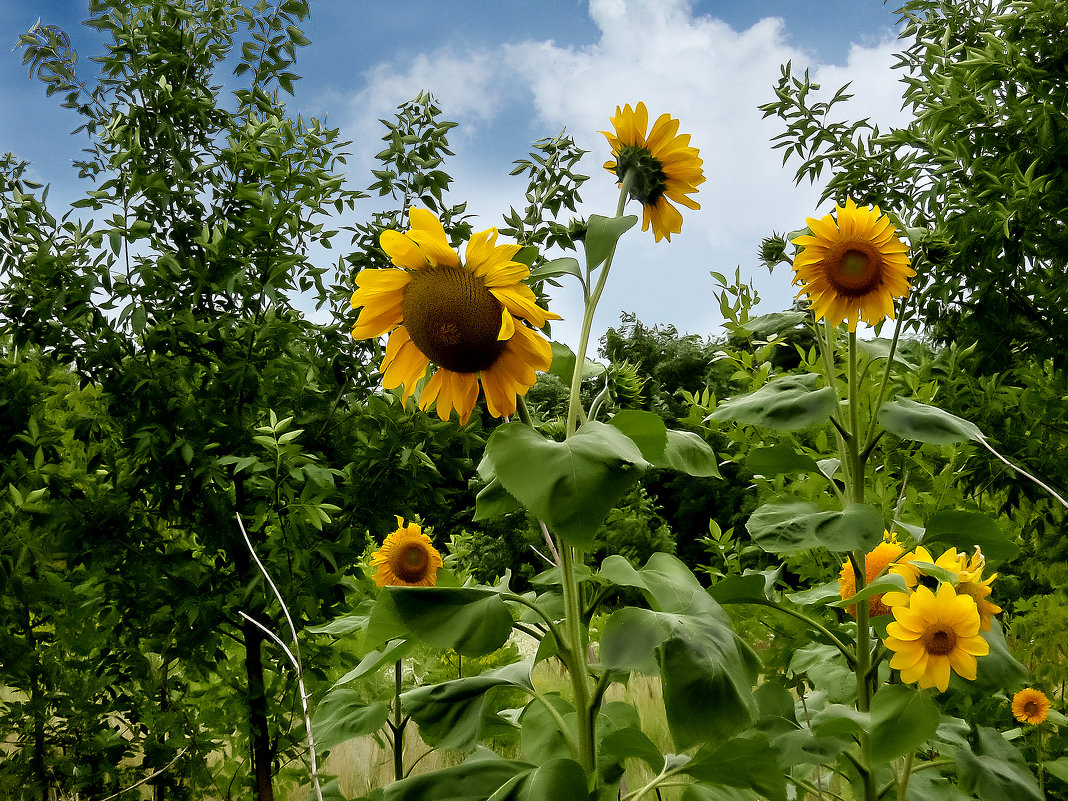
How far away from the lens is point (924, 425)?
1.14 metres

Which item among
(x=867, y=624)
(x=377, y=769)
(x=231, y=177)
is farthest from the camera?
(x=377, y=769)

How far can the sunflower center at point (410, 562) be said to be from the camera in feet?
4.85

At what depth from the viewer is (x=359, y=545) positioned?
2.35 meters

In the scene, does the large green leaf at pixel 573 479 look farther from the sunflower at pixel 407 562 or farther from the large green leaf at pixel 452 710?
the sunflower at pixel 407 562

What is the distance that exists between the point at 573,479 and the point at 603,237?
306mm

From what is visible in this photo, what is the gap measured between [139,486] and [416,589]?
1.80 metres

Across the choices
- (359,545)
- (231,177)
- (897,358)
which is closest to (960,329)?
(897,358)

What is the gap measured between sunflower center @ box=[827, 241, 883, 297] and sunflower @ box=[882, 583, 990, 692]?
489mm

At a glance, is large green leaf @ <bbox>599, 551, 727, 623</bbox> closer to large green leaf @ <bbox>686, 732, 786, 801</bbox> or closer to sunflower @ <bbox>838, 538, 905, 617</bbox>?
large green leaf @ <bbox>686, 732, 786, 801</bbox>

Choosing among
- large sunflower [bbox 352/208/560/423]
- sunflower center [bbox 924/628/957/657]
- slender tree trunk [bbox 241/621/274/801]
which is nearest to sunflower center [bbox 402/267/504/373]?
large sunflower [bbox 352/208/560/423]

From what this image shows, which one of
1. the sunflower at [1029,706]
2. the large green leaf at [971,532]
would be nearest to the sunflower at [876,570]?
the large green leaf at [971,532]

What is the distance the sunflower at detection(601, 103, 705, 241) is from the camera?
3.23 feet

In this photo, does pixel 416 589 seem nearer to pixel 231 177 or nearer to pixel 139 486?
pixel 139 486

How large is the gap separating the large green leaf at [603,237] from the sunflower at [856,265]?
0.54 m
